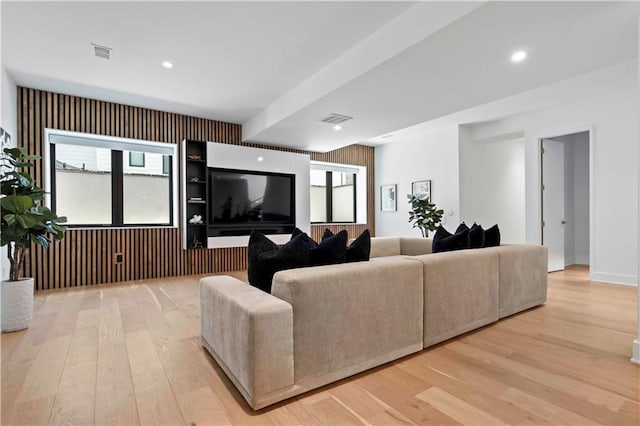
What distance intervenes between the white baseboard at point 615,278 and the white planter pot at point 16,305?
7.03m

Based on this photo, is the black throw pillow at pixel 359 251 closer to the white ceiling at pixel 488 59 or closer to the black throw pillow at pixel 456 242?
the black throw pillow at pixel 456 242

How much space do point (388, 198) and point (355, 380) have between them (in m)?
6.26

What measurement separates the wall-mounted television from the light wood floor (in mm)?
2719

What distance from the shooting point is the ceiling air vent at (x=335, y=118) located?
4597mm

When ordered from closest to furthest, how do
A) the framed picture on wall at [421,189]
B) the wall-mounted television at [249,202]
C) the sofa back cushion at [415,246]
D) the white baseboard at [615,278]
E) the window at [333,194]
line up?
the white baseboard at [615,278]
the sofa back cushion at [415,246]
the wall-mounted television at [249,202]
the framed picture on wall at [421,189]
the window at [333,194]

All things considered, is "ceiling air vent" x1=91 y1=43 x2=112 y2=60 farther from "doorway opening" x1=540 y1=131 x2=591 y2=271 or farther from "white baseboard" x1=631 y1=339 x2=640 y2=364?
"doorway opening" x1=540 y1=131 x2=591 y2=271

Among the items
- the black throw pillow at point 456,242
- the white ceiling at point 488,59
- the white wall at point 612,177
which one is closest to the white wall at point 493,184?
the white wall at point 612,177

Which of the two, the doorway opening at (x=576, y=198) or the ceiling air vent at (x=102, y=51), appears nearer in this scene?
the ceiling air vent at (x=102, y=51)

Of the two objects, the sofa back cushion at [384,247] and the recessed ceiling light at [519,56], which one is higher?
the recessed ceiling light at [519,56]

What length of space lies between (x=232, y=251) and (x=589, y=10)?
18.7 feet

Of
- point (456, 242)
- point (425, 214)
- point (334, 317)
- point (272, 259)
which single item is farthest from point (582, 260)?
point (272, 259)

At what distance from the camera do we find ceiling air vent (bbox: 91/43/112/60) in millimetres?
3283

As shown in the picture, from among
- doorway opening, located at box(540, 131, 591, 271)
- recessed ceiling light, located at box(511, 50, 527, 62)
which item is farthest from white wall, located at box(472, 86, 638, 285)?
recessed ceiling light, located at box(511, 50, 527, 62)

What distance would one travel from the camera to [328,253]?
2.17 metres
